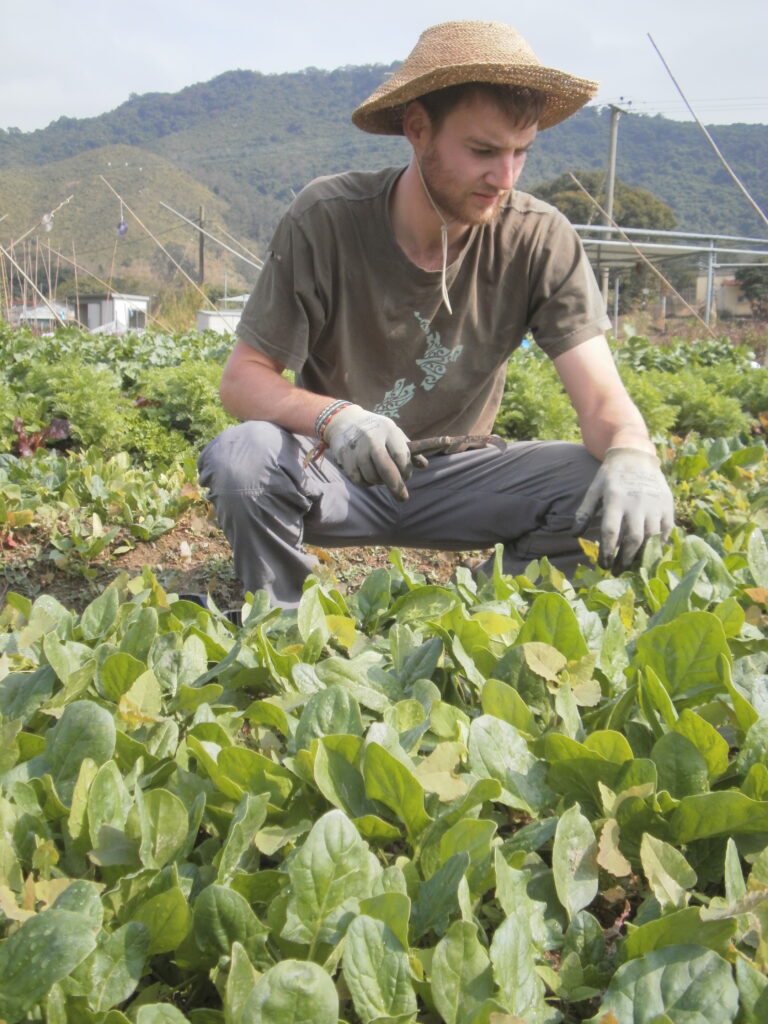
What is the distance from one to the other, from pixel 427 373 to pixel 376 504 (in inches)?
20.2

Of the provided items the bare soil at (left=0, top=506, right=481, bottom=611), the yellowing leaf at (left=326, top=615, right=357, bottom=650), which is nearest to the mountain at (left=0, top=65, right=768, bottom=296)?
the bare soil at (left=0, top=506, right=481, bottom=611)

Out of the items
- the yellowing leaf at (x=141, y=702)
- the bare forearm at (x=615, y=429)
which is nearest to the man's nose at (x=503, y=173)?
the bare forearm at (x=615, y=429)

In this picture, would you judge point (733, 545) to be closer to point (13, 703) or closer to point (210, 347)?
point (13, 703)

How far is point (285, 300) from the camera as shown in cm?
302

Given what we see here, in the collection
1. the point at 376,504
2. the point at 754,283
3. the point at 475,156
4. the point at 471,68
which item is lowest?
the point at 754,283

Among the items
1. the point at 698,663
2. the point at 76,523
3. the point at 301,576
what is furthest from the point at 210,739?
the point at 76,523

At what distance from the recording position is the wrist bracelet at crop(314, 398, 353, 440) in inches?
108

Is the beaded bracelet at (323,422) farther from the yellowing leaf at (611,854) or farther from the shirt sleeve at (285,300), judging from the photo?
the yellowing leaf at (611,854)

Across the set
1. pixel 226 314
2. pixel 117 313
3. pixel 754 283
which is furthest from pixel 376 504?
pixel 754 283

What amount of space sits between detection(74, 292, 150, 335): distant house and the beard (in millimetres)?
7610

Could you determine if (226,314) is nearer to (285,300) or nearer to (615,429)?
(285,300)

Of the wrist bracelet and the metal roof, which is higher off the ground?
the metal roof

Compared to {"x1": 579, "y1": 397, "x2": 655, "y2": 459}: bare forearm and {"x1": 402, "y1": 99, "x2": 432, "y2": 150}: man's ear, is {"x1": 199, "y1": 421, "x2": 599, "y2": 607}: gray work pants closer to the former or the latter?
{"x1": 579, "y1": 397, "x2": 655, "y2": 459}: bare forearm

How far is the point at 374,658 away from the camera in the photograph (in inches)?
60.5
